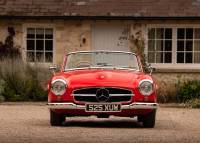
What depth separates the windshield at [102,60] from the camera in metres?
8.91

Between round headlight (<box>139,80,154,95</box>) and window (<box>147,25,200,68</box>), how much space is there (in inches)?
347

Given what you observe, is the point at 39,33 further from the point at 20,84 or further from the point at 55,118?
the point at 55,118

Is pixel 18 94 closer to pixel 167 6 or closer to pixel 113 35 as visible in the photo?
pixel 113 35

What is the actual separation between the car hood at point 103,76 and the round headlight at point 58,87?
0.71 feet

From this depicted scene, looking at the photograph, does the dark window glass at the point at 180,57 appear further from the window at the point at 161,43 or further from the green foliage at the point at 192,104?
the green foliage at the point at 192,104

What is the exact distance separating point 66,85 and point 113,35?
30.1ft

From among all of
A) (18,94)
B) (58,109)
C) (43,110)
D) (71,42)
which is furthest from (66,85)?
(71,42)

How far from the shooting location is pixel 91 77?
792 centimetres

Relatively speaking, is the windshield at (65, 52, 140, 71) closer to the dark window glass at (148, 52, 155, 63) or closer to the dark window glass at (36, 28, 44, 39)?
the dark window glass at (148, 52, 155, 63)

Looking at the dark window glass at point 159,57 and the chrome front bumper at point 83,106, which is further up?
the dark window glass at point 159,57

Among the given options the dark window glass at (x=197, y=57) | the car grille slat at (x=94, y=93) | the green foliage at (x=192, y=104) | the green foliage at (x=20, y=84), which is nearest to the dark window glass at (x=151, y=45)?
the dark window glass at (x=197, y=57)

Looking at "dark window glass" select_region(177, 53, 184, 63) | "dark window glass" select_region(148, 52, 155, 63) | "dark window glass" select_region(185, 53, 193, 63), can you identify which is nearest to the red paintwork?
"dark window glass" select_region(148, 52, 155, 63)

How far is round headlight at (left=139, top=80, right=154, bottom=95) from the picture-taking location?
775 cm

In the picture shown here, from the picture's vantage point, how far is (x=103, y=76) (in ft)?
26.1
